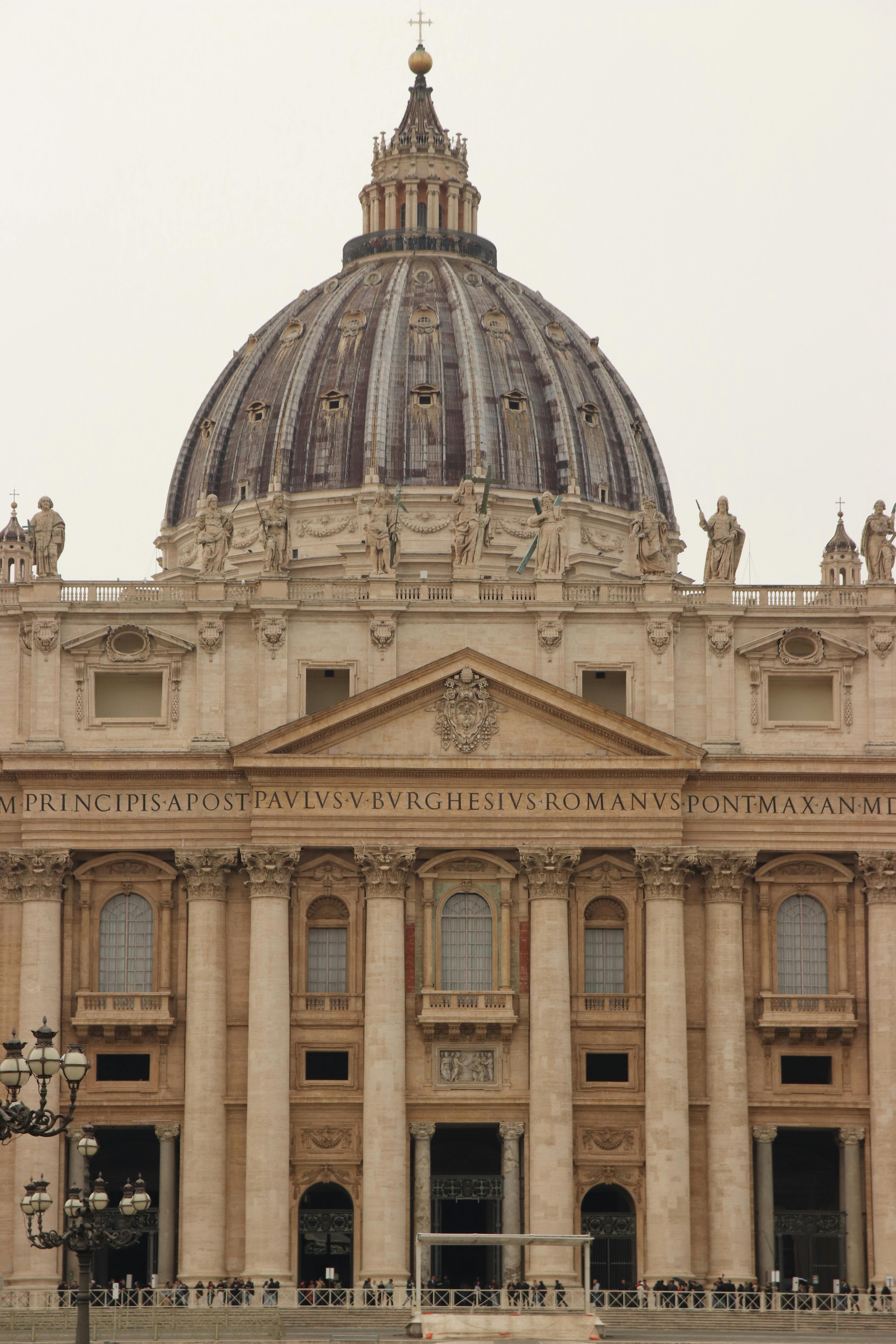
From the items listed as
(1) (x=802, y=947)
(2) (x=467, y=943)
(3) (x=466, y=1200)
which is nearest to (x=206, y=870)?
(2) (x=467, y=943)

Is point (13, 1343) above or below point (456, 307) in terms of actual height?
below

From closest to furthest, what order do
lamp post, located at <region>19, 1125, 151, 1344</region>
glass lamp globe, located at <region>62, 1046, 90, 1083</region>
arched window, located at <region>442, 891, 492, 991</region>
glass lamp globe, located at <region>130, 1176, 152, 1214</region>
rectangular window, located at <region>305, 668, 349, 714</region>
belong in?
glass lamp globe, located at <region>62, 1046, 90, 1083</region> → lamp post, located at <region>19, 1125, 151, 1344</region> → glass lamp globe, located at <region>130, 1176, 152, 1214</region> → arched window, located at <region>442, 891, 492, 991</region> → rectangular window, located at <region>305, 668, 349, 714</region>

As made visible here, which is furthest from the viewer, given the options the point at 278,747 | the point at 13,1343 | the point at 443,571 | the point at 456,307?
the point at 456,307

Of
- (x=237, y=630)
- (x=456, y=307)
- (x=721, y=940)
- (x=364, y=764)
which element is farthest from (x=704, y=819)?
(x=456, y=307)

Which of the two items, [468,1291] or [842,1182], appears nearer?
[468,1291]

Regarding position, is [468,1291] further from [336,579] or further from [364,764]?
[336,579]

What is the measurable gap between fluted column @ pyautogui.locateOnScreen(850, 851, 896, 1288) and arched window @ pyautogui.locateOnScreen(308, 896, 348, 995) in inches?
584

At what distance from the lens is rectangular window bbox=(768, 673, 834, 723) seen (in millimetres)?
75188

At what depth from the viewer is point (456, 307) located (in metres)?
109

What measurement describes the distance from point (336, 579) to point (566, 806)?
9420 mm

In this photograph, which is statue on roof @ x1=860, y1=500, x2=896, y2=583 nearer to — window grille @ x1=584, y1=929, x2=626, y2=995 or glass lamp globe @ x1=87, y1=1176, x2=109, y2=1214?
window grille @ x1=584, y1=929, x2=626, y2=995

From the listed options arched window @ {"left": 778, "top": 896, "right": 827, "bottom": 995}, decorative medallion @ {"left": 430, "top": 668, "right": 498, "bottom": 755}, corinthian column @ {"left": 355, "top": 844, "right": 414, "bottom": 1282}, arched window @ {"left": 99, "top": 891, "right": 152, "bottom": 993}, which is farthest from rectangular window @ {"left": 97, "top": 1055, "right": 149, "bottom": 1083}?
arched window @ {"left": 778, "top": 896, "right": 827, "bottom": 995}

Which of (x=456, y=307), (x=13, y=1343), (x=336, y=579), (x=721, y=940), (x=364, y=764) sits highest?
(x=456, y=307)

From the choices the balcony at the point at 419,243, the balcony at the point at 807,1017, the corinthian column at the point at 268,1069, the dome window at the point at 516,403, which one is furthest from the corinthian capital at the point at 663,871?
the balcony at the point at 419,243
